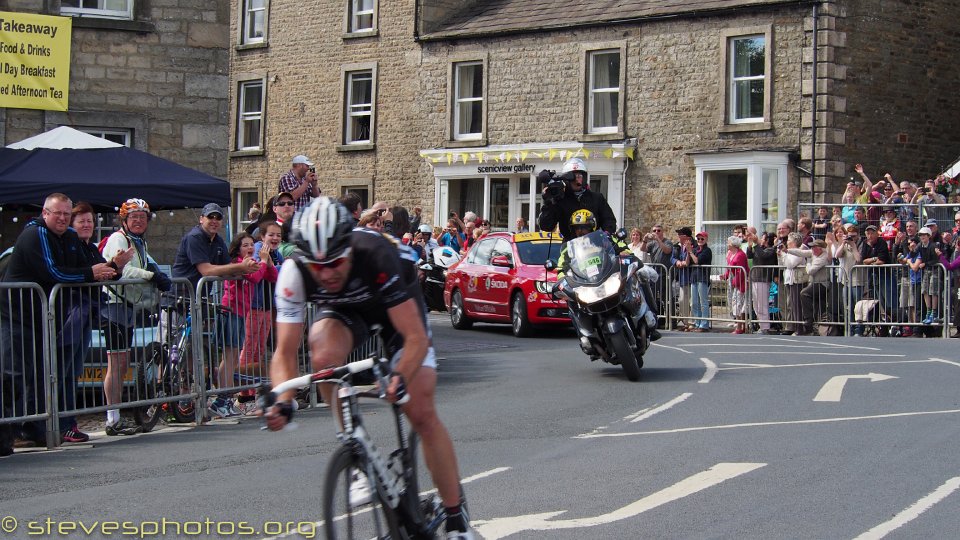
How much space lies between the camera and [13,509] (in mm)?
8125

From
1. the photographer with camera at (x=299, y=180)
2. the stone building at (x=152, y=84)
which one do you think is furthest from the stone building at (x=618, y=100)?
the photographer with camera at (x=299, y=180)

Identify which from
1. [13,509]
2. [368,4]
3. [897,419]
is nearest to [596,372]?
[897,419]

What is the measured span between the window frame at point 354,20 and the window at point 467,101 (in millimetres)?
3840

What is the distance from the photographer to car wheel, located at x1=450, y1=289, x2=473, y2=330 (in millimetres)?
24047

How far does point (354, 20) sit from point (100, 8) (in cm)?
2077

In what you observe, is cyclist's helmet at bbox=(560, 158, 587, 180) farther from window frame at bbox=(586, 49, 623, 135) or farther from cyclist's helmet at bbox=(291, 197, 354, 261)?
window frame at bbox=(586, 49, 623, 135)

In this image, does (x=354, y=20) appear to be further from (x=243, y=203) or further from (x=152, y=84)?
Result: (x=152, y=84)

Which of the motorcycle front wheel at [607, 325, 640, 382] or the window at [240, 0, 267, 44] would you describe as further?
the window at [240, 0, 267, 44]

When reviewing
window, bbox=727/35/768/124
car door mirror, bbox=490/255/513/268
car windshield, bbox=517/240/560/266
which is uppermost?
window, bbox=727/35/768/124

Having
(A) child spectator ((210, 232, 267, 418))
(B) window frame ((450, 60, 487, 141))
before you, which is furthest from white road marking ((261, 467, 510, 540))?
(B) window frame ((450, 60, 487, 141))

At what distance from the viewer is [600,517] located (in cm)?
757

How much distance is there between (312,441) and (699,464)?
3271 millimetres

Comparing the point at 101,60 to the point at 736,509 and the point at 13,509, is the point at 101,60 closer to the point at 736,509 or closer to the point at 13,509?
the point at 13,509

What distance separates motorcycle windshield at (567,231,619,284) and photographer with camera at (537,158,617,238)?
1.74 feet
